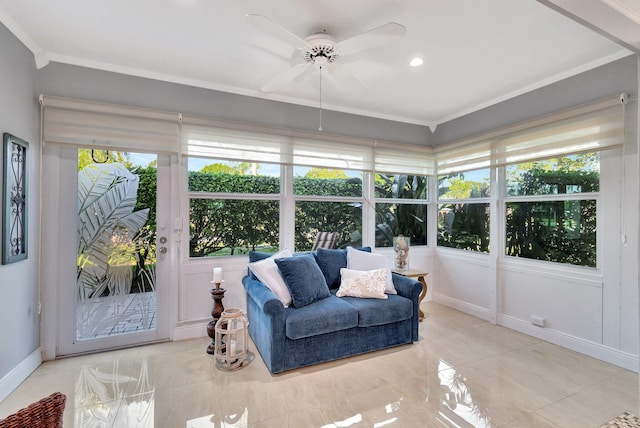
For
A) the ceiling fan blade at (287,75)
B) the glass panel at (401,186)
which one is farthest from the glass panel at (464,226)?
the ceiling fan blade at (287,75)

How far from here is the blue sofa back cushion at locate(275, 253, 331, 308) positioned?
2.74m

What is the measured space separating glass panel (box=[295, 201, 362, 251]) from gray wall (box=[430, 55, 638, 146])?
1792 millimetres

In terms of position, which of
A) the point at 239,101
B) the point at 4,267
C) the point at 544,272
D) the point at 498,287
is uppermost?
the point at 239,101

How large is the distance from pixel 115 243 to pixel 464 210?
4.18m

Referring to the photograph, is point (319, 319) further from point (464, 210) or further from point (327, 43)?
point (464, 210)

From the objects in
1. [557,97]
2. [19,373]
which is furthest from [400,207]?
[19,373]

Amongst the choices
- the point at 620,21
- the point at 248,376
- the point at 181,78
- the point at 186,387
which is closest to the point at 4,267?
the point at 186,387

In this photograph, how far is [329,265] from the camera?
3355 mm

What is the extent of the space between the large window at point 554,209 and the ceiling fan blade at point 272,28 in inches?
113

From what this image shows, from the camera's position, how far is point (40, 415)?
0.99 m

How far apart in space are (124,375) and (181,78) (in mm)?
2759

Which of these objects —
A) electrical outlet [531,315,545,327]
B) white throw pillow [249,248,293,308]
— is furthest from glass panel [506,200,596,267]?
white throw pillow [249,248,293,308]

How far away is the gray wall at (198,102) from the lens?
273cm

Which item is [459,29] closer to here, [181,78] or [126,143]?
[181,78]
